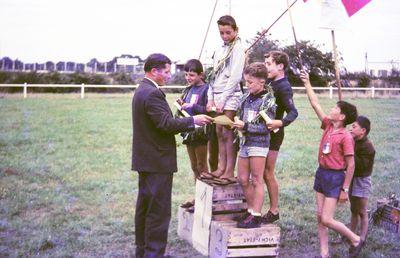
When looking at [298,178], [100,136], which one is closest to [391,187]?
[298,178]

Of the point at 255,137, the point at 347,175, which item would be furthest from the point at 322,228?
the point at 255,137

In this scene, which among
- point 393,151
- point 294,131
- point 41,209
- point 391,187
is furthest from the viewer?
point 294,131

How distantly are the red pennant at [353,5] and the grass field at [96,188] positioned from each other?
251cm

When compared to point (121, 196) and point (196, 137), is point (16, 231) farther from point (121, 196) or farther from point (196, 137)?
point (196, 137)

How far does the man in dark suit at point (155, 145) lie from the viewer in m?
4.64

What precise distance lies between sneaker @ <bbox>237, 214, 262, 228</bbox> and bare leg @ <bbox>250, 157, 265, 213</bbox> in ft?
0.27

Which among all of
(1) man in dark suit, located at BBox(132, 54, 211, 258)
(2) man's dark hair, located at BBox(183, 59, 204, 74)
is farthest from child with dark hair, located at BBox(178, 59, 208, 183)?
(1) man in dark suit, located at BBox(132, 54, 211, 258)

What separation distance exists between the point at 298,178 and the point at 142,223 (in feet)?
14.4

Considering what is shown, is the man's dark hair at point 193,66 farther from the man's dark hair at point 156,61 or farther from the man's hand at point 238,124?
the man's hand at point 238,124

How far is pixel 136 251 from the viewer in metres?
5.01

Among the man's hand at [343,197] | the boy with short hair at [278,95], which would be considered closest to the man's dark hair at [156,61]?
the boy with short hair at [278,95]

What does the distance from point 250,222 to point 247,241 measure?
0.62ft

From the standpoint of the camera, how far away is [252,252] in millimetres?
4660

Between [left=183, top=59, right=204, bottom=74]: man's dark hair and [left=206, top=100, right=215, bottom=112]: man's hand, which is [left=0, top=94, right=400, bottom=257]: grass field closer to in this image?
[left=206, top=100, right=215, bottom=112]: man's hand
